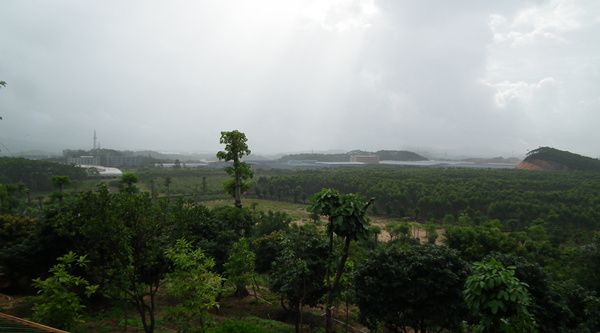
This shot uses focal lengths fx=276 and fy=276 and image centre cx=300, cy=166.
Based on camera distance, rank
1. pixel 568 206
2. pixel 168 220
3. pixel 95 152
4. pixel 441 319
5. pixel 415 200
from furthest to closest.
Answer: pixel 95 152 < pixel 415 200 < pixel 568 206 < pixel 441 319 < pixel 168 220

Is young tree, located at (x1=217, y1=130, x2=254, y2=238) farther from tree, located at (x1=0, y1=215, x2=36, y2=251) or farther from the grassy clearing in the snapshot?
the grassy clearing

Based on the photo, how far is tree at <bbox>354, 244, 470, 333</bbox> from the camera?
24.2 feet

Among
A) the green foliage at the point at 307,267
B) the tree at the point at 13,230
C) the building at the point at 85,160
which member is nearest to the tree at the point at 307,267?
the green foliage at the point at 307,267

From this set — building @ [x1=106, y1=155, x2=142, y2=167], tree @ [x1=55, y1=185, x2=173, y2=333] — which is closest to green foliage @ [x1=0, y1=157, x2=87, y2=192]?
tree @ [x1=55, y1=185, x2=173, y2=333]

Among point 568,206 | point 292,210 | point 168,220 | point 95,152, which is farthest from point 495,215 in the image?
point 95,152

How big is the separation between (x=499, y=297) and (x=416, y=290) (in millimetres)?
3888

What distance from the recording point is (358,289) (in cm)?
805

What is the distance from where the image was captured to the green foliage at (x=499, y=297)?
3945 mm

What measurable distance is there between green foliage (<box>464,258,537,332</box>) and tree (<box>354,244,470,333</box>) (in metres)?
2.97

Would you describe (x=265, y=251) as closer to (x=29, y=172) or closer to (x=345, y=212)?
(x=345, y=212)

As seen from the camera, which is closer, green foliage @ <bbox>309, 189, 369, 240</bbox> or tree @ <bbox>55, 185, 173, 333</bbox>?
tree @ <bbox>55, 185, 173, 333</bbox>

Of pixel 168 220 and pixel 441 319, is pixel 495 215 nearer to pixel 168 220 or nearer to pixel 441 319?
pixel 441 319

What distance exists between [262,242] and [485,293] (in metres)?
11.9

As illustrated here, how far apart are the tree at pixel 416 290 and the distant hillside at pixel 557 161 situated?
84588 millimetres
